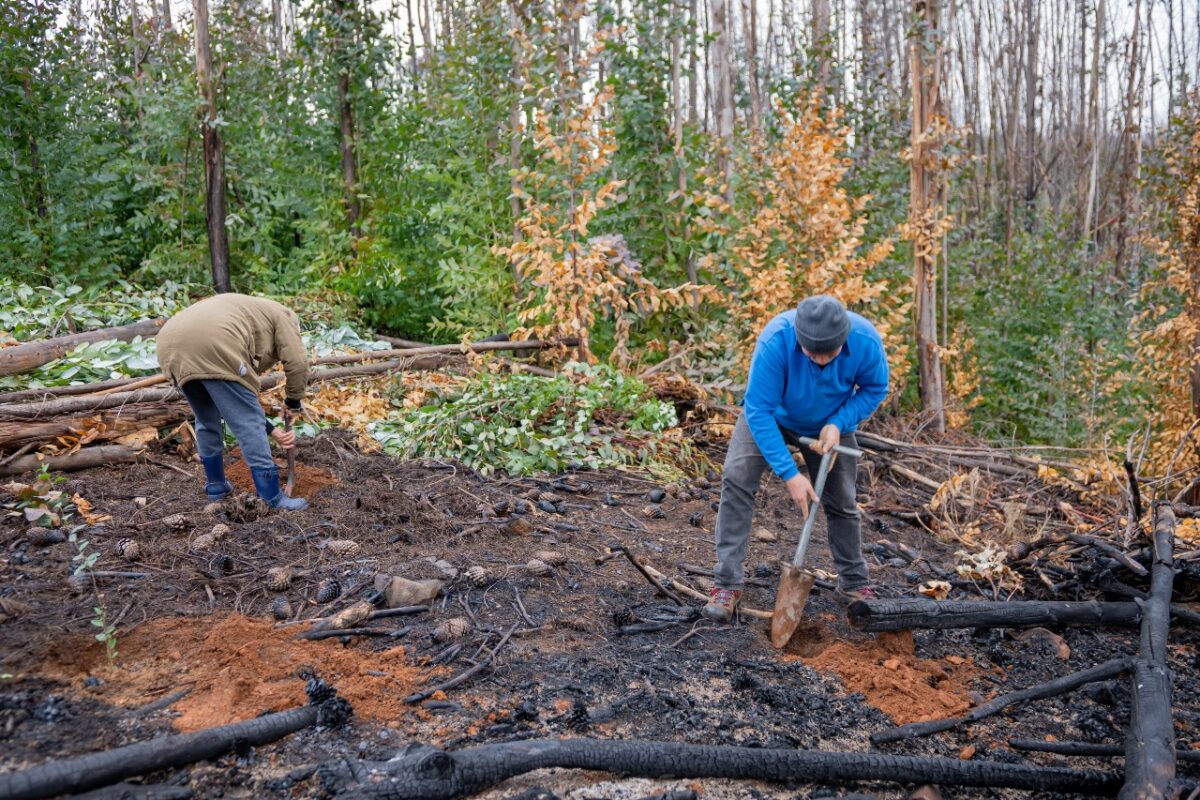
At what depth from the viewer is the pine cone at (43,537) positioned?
15.1 ft

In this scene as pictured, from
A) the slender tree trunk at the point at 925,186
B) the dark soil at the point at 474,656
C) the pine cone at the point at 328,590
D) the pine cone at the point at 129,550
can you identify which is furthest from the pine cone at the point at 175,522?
the slender tree trunk at the point at 925,186

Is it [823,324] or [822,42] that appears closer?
[823,324]

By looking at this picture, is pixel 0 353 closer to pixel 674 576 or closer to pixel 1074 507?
pixel 674 576

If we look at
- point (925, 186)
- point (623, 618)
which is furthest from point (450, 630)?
point (925, 186)

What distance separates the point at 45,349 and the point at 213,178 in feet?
13.0

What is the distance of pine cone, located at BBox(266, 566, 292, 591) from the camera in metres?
→ 4.21

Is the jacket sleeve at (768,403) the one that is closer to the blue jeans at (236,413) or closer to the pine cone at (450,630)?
the pine cone at (450,630)

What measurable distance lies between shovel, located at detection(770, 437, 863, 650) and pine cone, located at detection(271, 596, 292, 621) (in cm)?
215

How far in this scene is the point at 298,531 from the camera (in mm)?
4984

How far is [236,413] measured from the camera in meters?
5.29

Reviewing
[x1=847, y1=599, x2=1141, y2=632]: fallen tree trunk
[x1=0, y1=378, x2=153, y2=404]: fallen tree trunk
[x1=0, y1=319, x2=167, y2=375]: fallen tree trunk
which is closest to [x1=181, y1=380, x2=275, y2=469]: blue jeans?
[x1=0, y1=378, x2=153, y2=404]: fallen tree trunk

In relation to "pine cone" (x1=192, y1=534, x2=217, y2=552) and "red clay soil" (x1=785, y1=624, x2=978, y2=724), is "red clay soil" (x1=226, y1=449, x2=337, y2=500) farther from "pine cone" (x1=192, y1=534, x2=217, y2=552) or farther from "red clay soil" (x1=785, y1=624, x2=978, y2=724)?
"red clay soil" (x1=785, y1=624, x2=978, y2=724)

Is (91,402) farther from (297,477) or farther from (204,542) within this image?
(204,542)

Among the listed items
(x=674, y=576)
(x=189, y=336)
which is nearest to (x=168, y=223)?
(x=189, y=336)
